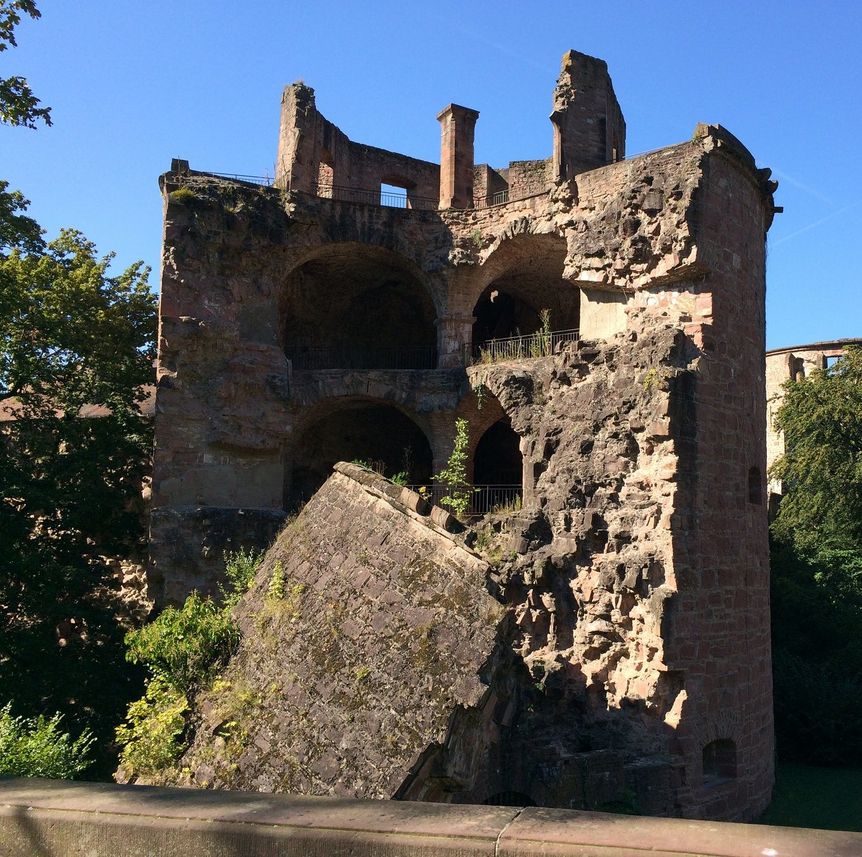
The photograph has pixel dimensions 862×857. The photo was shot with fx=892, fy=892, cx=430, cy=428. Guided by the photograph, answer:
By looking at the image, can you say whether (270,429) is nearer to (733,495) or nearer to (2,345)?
(2,345)

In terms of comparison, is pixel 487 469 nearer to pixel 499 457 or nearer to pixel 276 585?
pixel 499 457

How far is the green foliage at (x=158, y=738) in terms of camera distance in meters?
7.17

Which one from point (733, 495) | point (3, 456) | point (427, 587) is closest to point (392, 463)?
point (3, 456)

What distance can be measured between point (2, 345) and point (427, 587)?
13656 mm

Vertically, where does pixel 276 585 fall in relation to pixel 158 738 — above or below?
above

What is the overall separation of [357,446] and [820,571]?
1134 cm

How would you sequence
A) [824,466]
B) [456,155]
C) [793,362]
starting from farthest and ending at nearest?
[793,362]
[824,466]
[456,155]

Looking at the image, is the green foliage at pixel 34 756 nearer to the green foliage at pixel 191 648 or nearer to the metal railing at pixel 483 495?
the green foliage at pixel 191 648

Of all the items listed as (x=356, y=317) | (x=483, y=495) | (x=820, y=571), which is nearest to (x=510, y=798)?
(x=483, y=495)

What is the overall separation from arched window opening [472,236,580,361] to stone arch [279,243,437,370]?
4.85 feet

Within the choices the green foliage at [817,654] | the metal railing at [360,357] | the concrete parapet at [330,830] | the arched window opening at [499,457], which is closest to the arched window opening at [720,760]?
the green foliage at [817,654]

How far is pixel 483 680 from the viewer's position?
5.79m

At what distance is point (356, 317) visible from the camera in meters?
22.3

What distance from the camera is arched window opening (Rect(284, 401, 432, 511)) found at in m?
21.0
